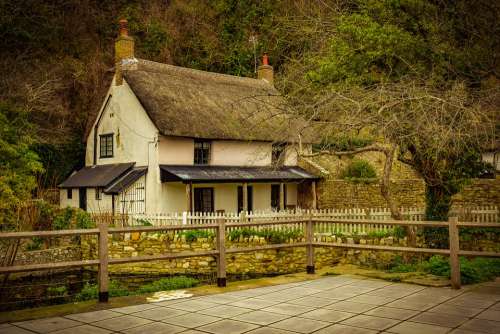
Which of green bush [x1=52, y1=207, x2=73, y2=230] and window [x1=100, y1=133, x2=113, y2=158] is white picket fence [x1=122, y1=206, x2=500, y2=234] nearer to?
green bush [x1=52, y1=207, x2=73, y2=230]

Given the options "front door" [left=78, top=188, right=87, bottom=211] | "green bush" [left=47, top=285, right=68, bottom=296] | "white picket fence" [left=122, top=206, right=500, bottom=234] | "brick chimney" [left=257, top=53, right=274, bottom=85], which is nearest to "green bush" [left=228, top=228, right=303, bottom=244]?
"white picket fence" [left=122, top=206, right=500, bottom=234]

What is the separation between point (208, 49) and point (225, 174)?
18.5m

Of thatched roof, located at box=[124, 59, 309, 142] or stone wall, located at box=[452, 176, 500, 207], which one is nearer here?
stone wall, located at box=[452, 176, 500, 207]

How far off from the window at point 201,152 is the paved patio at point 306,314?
16.9m

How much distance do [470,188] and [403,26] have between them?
33.5ft

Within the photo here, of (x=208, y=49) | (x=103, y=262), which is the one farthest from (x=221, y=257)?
(x=208, y=49)

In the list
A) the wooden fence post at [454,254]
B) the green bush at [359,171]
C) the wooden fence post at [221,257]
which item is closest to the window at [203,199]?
the green bush at [359,171]

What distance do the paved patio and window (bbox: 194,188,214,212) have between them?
1606cm

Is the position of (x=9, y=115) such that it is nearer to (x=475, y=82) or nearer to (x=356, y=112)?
(x=356, y=112)

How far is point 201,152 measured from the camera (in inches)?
979

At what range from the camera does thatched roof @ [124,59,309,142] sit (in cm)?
2325

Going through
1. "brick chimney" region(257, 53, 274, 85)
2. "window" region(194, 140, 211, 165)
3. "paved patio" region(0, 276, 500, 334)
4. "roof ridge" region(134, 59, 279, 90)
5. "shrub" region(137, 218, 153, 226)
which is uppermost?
"brick chimney" region(257, 53, 274, 85)

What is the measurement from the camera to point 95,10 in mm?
40375

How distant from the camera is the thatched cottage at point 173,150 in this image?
23.0 meters
